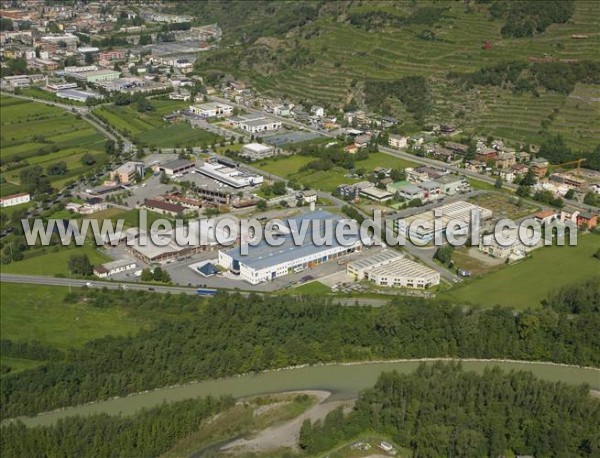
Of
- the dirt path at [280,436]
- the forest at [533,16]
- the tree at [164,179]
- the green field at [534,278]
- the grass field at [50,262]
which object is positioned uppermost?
the forest at [533,16]

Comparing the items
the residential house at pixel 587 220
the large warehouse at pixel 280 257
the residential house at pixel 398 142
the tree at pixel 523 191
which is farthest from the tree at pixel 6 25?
the residential house at pixel 587 220

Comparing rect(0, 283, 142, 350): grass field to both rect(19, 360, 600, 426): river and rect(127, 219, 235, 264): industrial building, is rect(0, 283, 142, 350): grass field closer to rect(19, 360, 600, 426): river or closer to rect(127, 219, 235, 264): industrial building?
rect(19, 360, 600, 426): river

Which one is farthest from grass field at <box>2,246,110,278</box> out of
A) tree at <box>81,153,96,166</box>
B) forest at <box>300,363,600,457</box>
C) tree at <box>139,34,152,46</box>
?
tree at <box>139,34,152,46</box>

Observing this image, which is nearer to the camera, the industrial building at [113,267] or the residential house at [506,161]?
the industrial building at [113,267]

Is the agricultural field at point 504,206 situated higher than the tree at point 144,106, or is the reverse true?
the tree at point 144,106

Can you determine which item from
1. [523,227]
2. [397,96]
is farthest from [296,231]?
[397,96]

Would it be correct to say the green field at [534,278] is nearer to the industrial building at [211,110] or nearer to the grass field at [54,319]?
the grass field at [54,319]

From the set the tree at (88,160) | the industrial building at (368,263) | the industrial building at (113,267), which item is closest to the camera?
the industrial building at (368,263)

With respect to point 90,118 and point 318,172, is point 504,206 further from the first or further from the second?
point 90,118
